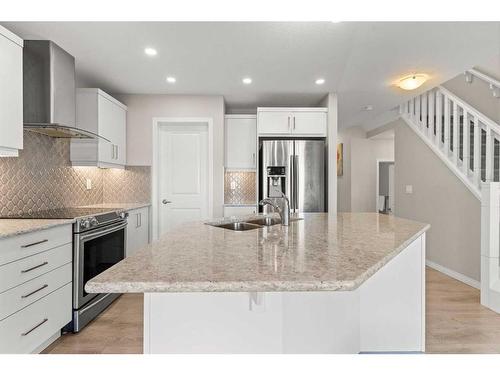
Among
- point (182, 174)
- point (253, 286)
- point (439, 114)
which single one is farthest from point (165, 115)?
point (253, 286)

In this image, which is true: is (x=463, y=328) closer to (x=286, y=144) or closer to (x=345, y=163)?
(x=286, y=144)

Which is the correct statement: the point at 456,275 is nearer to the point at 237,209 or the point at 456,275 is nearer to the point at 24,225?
the point at 237,209

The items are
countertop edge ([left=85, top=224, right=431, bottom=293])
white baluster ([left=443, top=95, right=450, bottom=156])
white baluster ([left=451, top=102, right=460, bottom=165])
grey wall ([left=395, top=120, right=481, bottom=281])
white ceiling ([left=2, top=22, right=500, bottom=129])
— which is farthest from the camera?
white baluster ([left=443, top=95, right=450, bottom=156])

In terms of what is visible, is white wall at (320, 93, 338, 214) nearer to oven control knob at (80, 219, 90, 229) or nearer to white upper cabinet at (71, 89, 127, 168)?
white upper cabinet at (71, 89, 127, 168)

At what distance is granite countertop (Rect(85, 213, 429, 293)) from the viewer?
0.86m

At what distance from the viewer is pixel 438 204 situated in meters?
4.24

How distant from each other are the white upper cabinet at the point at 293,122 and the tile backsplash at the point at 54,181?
1.77 metres

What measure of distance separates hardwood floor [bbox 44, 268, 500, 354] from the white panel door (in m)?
1.44

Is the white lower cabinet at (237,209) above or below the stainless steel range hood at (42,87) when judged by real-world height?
below

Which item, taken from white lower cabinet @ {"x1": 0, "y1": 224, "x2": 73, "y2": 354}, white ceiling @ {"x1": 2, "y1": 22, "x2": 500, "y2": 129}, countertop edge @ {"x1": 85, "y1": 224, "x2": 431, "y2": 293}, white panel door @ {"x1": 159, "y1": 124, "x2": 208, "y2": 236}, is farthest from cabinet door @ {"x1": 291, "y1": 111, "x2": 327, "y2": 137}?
countertop edge @ {"x1": 85, "y1": 224, "x2": 431, "y2": 293}

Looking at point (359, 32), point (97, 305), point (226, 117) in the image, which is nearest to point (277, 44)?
point (359, 32)

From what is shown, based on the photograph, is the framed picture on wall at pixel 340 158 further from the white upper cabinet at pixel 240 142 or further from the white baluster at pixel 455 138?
the white upper cabinet at pixel 240 142

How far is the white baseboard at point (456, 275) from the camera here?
11.6ft

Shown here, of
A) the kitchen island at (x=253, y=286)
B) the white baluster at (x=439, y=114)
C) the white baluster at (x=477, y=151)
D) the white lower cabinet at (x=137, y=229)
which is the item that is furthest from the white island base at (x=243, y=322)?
the white baluster at (x=439, y=114)
